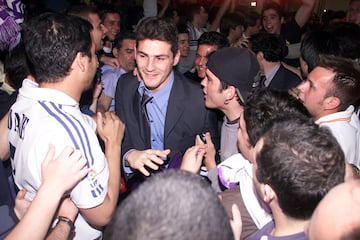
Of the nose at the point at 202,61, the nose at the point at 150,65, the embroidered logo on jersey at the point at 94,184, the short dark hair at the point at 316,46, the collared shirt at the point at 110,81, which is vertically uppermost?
the short dark hair at the point at 316,46

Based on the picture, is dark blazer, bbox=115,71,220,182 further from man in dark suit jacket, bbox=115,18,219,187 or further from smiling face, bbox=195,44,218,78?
smiling face, bbox=195,44,218,78

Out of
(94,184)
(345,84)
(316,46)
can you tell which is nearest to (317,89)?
(345,84)

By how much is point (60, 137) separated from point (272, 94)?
104 centimetres

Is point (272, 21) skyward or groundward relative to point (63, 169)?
groundward

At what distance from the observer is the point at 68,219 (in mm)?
1658

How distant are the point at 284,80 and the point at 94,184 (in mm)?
2791

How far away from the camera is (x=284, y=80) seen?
3.88m

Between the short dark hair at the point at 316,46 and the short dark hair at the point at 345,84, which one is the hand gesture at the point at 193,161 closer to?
the short dark hair at the point at 345,84

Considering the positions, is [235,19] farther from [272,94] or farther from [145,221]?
[145,221]

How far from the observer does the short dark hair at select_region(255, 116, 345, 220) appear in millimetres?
1235

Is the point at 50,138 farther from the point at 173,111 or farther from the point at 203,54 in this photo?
the point at 203,54

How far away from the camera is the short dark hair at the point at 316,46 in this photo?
3051 millimetres

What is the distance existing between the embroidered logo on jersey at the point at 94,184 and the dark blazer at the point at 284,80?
2608 millimetres

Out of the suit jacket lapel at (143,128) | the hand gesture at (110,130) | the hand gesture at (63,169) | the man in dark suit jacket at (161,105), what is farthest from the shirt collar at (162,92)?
the hand gesture at (63,169)
